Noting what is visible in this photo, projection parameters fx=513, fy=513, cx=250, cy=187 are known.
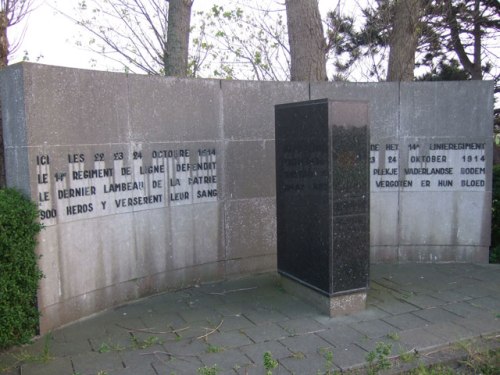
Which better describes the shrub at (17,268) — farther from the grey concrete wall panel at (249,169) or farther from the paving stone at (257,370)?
the grey concrete wall panel at (249,169)

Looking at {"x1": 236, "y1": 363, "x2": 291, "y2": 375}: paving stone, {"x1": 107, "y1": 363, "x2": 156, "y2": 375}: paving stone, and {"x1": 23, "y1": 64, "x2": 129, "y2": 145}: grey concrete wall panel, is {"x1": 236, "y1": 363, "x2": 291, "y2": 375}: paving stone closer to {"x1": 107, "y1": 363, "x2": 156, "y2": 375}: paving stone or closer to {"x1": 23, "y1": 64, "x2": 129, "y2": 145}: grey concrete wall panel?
{"x1": 107, "y1": 363, "x2": 156, "y2": 375}: paving stone

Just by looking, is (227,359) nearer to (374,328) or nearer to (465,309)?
(374,328)

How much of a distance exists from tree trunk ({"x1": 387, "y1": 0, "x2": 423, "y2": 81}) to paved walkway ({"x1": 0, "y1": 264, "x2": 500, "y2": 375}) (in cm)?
445

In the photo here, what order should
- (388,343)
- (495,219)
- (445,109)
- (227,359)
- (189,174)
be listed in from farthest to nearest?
(495,219) → (445,109) → (189,174) → (388,343) → (227,359)

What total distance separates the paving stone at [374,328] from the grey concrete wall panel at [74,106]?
9.42 ft

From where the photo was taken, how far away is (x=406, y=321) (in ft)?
15.3

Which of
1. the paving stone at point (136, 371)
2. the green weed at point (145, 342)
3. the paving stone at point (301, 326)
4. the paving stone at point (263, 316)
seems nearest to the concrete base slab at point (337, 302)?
the paving stone at point (301, 326)

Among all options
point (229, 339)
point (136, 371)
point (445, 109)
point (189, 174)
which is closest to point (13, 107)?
point (189, 174)

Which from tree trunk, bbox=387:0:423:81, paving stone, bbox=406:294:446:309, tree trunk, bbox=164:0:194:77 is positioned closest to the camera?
paving stone, bbox=406:294:446:309

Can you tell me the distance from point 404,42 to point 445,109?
9.90 ft

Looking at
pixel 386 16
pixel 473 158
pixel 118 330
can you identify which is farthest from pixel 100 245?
pixel 386 16

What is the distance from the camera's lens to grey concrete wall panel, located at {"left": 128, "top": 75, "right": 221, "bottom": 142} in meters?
5.26

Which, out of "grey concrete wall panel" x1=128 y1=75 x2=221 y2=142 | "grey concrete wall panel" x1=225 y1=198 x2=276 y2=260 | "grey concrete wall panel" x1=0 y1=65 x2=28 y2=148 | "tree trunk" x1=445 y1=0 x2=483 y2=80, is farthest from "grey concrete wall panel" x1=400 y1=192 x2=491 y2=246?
"tree trunk" x1=445 y1=0 x2=483 y2=80

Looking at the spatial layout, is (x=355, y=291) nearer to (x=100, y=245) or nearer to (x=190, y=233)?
(x=190, y=233)
